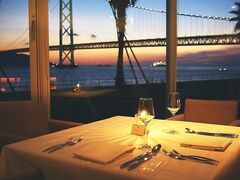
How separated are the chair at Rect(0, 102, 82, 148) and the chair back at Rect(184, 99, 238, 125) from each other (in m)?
0.99

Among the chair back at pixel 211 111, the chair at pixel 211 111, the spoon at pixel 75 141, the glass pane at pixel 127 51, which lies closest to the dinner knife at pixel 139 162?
the spoon at pixel 75 141

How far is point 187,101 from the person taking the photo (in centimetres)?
252

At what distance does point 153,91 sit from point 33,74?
5.79 metres

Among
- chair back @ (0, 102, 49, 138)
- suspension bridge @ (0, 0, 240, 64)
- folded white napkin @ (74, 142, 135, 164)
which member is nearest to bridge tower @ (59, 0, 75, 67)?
suspension bridge @ (0, 0, 240, 64)

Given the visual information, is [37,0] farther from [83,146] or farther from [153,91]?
[153,91]

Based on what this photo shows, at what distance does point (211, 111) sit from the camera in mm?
2432

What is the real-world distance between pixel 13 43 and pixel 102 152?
242 cm

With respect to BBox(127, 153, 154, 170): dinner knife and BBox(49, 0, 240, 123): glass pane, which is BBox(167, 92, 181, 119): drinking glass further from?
BBox(49, 0, 240, 123): glass pane

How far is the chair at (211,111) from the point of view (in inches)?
91.5

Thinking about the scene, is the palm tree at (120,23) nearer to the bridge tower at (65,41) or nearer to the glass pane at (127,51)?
the glass pane at (127,51)

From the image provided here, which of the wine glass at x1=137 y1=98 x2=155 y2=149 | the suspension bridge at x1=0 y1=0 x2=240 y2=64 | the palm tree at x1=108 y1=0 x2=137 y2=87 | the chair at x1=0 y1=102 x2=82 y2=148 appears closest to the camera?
the wine glass at x1=137 y1=98 x2=155 y2=149

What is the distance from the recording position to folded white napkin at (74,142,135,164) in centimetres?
104

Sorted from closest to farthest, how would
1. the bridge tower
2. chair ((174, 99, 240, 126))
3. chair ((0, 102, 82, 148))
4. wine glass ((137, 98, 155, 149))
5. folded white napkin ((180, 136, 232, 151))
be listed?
1. folded white napkin ((180, 136, 232, 151))
2. wine glass ((137, 98, 155, 149))
3. chair ((0, 102, 82, 148))
4. chair ((174, 99, 240, 126))
5. the bridge tower

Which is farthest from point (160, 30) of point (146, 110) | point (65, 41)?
point (65, 41)
